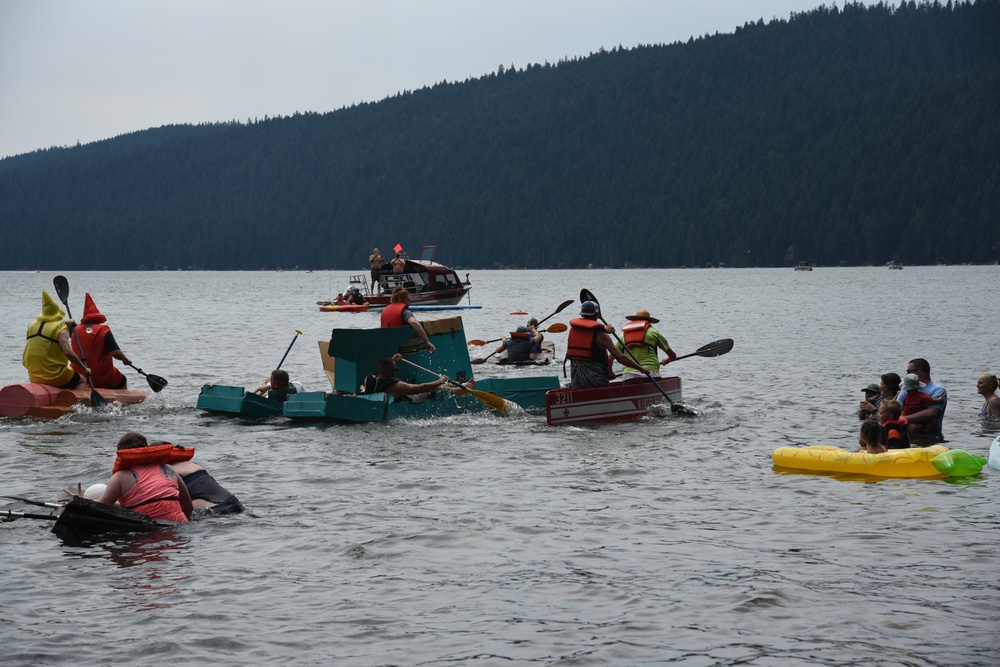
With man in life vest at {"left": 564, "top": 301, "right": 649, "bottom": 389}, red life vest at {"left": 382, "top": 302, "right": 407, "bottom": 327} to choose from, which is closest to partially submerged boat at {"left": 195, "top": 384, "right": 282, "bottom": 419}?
red life vest at {"left": 382, "top": 302, "right": 407, "bottom": 327}

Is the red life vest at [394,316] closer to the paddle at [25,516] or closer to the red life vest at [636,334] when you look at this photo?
the red life vest at [636,334]

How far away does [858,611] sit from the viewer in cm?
912

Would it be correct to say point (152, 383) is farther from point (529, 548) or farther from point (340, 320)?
point (340, 320)

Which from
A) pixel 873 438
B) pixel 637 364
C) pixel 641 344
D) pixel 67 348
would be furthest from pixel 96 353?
pixel 873 438

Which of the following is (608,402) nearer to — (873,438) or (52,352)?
(873,438)

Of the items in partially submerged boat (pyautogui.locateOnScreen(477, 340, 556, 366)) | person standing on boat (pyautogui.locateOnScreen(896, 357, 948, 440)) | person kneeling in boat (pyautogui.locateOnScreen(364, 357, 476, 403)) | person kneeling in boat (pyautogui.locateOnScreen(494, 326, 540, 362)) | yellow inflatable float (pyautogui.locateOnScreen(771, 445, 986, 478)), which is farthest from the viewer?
partially submerged boat (pyautogui.locateOnScreen(477, 340, 556, 366))

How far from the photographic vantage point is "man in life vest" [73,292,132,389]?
65.5 ft

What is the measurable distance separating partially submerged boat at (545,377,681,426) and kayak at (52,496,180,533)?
28.5ft

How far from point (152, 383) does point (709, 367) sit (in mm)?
17029

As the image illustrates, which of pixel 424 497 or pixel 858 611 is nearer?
pixel 858 611

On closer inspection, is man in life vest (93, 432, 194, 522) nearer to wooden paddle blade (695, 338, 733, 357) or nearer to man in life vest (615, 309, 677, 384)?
man in life vest (615, 309, 677, 384)

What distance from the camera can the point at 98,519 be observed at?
37.0 feet

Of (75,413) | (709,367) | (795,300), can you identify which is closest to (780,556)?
(75,413)

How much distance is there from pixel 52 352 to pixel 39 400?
870 mm
